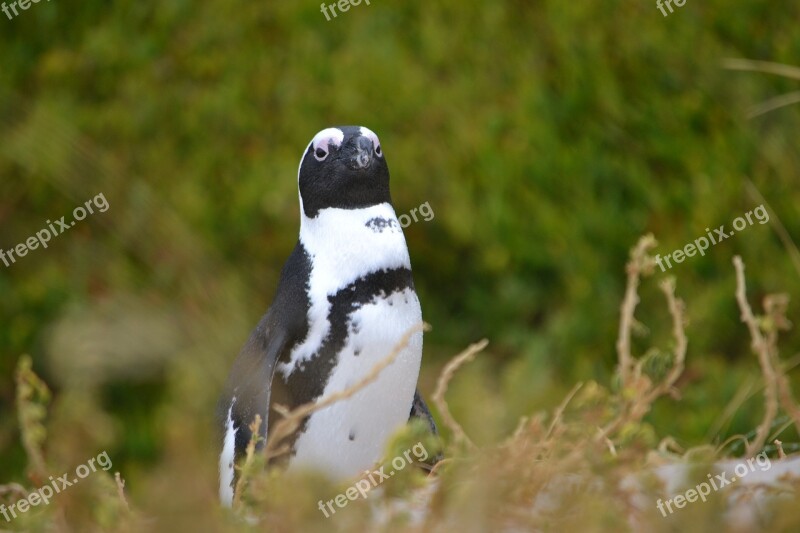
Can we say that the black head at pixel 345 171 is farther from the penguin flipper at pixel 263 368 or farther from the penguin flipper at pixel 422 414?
the penguin flipper at pixel 422 414

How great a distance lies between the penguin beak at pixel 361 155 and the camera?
2.31 m

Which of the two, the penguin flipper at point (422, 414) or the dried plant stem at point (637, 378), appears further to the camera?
the penguin flipper at point (422, 414)

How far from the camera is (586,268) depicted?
3852 millimetres

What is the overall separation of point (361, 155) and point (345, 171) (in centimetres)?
5

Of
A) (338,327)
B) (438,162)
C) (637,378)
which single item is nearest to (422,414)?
(338,327)

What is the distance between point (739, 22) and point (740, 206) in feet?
1.97

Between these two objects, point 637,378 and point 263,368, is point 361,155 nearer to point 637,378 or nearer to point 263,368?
point 263,368

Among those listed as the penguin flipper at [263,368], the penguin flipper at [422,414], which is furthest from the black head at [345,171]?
the penguin flipper at [422,414]

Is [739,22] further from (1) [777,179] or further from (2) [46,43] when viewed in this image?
(2) [46,43]

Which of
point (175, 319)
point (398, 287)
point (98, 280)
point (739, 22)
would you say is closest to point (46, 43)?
point (98, 280)

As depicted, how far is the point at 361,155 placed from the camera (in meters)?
2.31

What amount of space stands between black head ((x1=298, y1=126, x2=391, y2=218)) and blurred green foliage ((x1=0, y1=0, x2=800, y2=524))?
979mm

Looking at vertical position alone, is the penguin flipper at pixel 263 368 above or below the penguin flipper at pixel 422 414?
above

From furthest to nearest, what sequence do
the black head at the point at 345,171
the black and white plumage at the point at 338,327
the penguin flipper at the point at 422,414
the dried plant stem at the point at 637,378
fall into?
the penguin flipper at the point at 422,414
the black head at the point at 345,171
the black and white plumage at the point at 338,327
the dried plant stem at the point at 637,378
